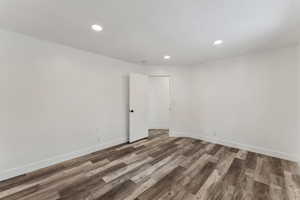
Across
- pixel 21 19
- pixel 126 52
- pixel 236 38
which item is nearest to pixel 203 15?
pixel 236 38

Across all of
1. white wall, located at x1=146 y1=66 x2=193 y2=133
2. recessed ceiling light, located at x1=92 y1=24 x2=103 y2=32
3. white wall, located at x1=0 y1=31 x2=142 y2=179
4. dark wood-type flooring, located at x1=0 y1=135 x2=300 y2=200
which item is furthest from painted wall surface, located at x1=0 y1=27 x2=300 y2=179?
recessed ceiling light, located at x1=92 y1=24 x2=103 y2=32

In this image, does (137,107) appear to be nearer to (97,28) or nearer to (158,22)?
(97,28)

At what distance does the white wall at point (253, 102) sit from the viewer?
2.71 m

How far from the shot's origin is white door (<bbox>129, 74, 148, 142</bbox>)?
12.7 ft

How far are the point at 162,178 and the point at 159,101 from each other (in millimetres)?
3981

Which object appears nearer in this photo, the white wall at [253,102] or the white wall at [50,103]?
the white wall at [50,103]

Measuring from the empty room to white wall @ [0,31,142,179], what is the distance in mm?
17

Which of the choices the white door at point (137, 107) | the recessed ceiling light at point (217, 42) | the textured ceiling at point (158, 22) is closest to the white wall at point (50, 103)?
the textured ceiling at point (158, 22)

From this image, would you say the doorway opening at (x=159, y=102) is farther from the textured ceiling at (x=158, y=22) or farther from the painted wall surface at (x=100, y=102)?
the textured ceiling at (x=158, y=22)

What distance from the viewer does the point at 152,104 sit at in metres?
5.92

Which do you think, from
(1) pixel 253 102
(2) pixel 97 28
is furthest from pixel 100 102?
(1) pixel 253 102

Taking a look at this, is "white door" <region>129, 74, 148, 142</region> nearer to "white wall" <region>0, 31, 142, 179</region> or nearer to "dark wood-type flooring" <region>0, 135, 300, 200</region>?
"white wall" <region>0, 31, 142, 179</region>

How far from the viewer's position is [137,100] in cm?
404

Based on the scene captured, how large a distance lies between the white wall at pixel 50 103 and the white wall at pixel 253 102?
291 cm
